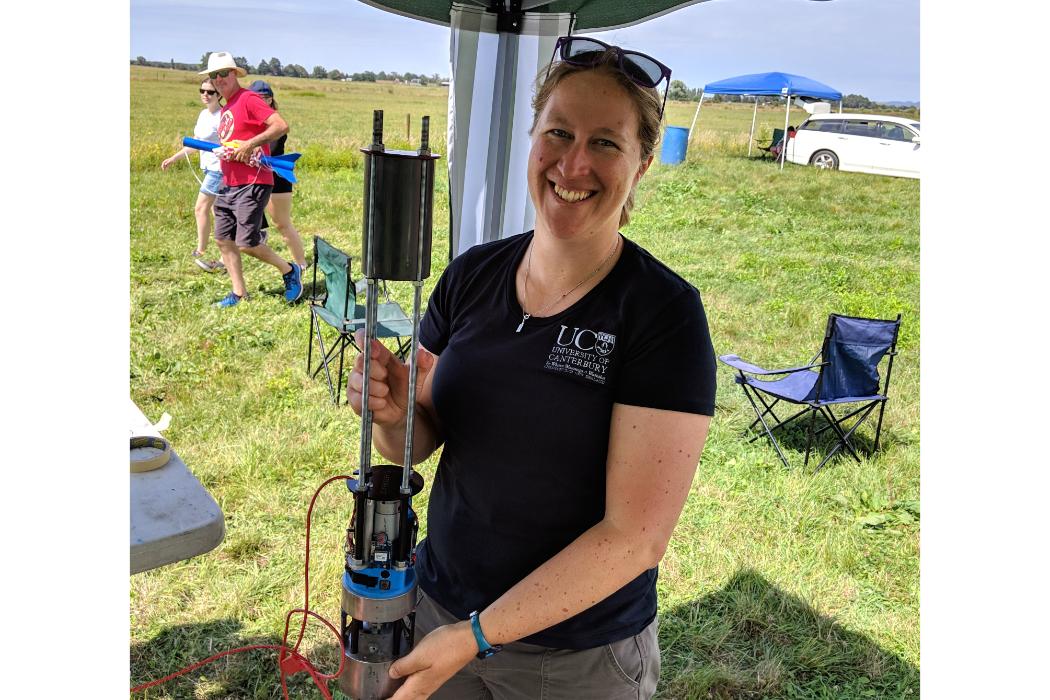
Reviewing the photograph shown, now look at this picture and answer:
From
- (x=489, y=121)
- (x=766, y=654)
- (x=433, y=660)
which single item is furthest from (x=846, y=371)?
(x=433, y=660)

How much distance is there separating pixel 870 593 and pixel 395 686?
9.27 feet

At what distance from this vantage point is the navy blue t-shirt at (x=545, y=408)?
4.16ft

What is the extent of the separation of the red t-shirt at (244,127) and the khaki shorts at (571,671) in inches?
212

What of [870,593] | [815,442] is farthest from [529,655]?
[815,442]

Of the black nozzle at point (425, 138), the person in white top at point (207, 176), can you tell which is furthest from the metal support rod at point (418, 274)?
the person in white top at point (207, 176)

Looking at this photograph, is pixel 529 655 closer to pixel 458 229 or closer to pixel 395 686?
pixel 395 686

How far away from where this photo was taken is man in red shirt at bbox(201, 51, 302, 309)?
242 inches

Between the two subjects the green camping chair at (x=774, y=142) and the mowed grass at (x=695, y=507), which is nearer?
the mowed grass at (x=695, y=507)

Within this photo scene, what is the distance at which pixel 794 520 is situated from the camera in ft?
12.8

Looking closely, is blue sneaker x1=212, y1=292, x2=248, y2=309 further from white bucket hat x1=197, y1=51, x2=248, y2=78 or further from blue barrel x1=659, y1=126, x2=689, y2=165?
blue barrel x1=659, y1=126, x2=689, y2=165

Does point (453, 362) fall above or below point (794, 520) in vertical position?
above

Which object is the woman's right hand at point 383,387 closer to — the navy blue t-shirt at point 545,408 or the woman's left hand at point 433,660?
the navy blue t-shirt at point 545,408

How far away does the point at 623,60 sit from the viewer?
134cm

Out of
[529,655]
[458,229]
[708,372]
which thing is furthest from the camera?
[458,229]
